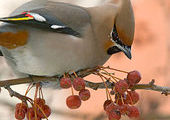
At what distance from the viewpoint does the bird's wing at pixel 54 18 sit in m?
1.98

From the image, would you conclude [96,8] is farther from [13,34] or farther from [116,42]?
[13,34]

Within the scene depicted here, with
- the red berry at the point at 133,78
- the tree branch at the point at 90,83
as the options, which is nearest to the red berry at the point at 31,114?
the tree branch at the point at 90,83

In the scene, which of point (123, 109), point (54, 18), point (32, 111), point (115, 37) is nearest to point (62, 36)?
point (54, 18)

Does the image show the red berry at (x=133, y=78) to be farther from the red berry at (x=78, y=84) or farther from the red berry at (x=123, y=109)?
the red berry at (x=78, y=84)

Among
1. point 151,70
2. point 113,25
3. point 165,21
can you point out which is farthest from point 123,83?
point 165,21

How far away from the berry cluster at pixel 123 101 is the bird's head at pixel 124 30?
0.25m

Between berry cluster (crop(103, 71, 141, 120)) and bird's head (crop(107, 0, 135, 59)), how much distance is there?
253 millimetres

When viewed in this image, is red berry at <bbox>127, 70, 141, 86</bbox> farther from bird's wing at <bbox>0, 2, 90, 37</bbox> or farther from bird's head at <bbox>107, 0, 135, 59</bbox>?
bird's wing at <bbox>0, 2, 90, 37</bbox>

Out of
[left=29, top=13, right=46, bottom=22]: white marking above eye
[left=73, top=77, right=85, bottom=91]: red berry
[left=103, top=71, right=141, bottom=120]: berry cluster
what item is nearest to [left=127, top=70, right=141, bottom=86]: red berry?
[left=103, top=71, right=141, bottom=120]: berry cluster

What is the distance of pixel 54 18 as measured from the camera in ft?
6.88

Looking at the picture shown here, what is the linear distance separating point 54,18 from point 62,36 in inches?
4.2

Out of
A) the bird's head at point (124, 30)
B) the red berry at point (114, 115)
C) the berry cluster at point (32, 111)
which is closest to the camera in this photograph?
the red berry at point (114, 115)

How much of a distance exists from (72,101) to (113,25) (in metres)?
0.54

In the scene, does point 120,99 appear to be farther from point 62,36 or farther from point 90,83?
point 62,36
